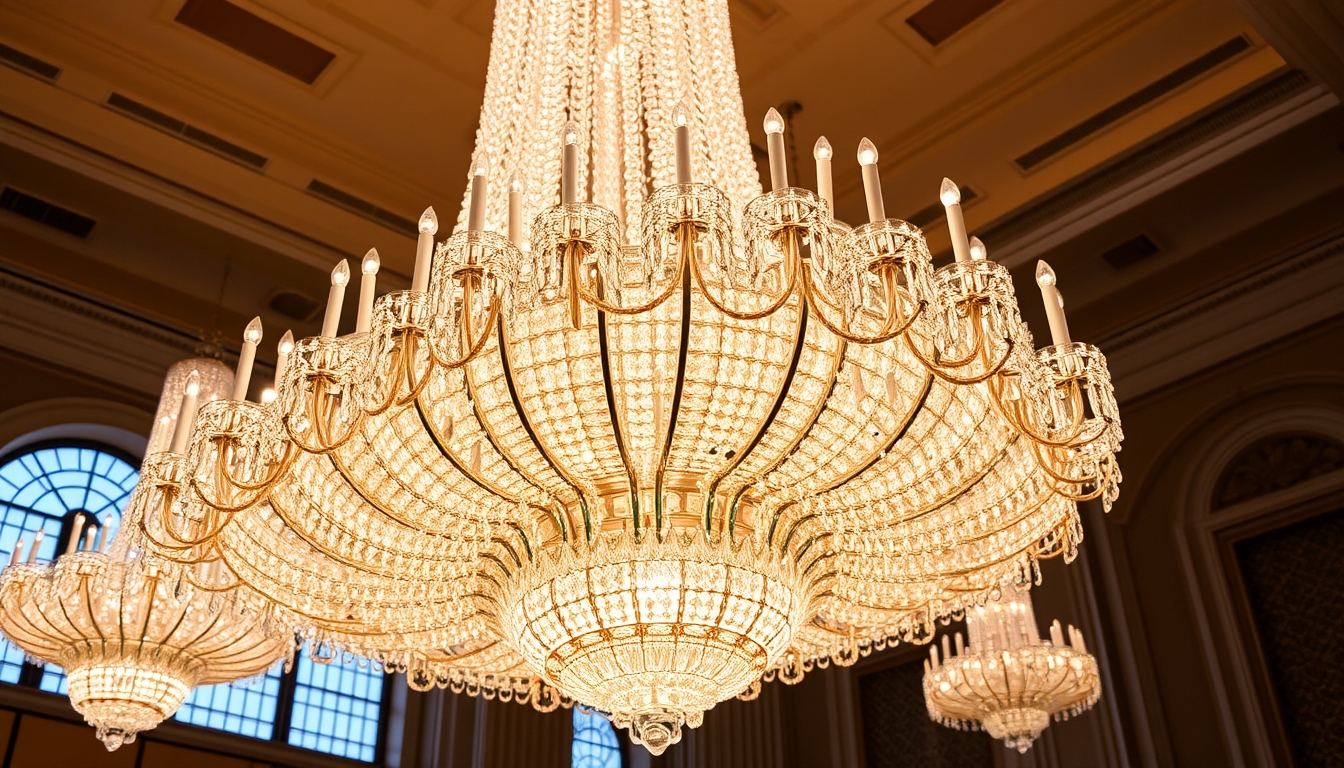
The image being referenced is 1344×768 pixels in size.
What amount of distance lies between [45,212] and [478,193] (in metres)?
5.26

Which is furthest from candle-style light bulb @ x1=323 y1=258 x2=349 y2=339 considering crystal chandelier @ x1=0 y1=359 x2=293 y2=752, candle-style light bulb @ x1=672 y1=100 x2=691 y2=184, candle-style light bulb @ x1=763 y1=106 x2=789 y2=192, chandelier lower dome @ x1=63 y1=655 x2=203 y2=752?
chandelier lower dome @ x1=63 y1=655 x2=203 y2=752

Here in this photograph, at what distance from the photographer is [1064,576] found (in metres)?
6.88

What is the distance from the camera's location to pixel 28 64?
Result: 617 cm

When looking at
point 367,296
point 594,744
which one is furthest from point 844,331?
point 594,744

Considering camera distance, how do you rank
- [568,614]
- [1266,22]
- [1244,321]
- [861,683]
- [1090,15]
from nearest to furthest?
[568,614] → [1266,22] → [1090,15] → [1244,321] → [861,683]

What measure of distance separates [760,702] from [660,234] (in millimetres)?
5821

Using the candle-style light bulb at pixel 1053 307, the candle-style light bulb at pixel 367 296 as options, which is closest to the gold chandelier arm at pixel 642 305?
the candle-style light bulb at pixel 367 296

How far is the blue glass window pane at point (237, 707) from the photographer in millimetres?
6426

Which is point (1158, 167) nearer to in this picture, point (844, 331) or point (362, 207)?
point (362, 207)

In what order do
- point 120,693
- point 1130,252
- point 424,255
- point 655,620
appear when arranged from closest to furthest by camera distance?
point 655,620
point 424,255
point 120,693
point 1130,252

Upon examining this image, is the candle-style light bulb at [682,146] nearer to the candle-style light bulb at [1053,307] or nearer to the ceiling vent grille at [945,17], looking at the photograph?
the candle-style light bulb at [1053,307]

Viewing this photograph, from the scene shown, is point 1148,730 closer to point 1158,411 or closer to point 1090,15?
point 1158,411

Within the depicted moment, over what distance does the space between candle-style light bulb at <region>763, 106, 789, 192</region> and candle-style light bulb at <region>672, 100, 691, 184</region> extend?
170 mm

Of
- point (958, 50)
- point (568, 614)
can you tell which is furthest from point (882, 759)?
point (568, 614)
